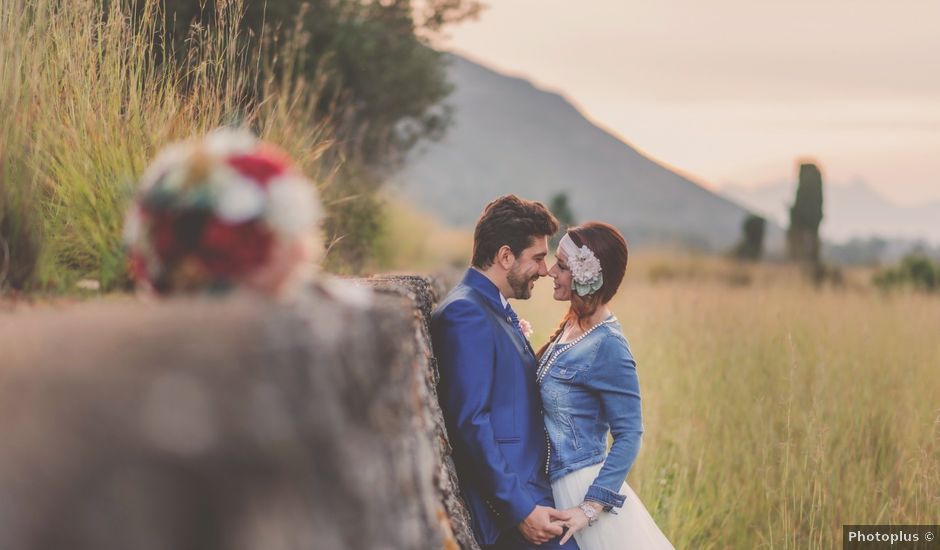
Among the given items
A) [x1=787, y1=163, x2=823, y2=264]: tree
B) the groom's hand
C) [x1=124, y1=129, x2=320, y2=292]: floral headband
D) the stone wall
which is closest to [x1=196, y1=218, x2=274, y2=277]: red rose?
[x1=124, y1=129, x2=320, y2=292]: floral headband

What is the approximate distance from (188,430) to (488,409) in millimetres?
2089

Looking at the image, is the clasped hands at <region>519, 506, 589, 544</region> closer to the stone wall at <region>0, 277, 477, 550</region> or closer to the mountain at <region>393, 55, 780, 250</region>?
the stone wall at <region>0, 277, 477, 550</region>

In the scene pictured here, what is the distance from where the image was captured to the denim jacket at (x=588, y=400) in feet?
11.2

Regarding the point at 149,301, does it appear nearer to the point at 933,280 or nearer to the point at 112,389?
the point at 112,389

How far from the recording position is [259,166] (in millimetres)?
1637

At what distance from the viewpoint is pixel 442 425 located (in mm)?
3102

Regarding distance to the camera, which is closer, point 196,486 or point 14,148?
point 196,486

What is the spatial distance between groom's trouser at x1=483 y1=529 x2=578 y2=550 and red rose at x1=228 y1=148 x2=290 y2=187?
85.6 inches

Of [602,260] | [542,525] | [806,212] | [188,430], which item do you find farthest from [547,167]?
[188,430]

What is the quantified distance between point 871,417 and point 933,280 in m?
16.9

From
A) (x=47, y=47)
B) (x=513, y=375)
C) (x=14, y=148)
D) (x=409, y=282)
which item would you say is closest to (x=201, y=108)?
(x=47, y=47)

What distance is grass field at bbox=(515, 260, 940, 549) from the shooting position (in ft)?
16.1

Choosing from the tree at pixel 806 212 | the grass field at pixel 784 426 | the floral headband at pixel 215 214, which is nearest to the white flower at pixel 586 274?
the grass field at pixel 784 426

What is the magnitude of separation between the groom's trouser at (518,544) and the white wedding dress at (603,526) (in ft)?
0.27
